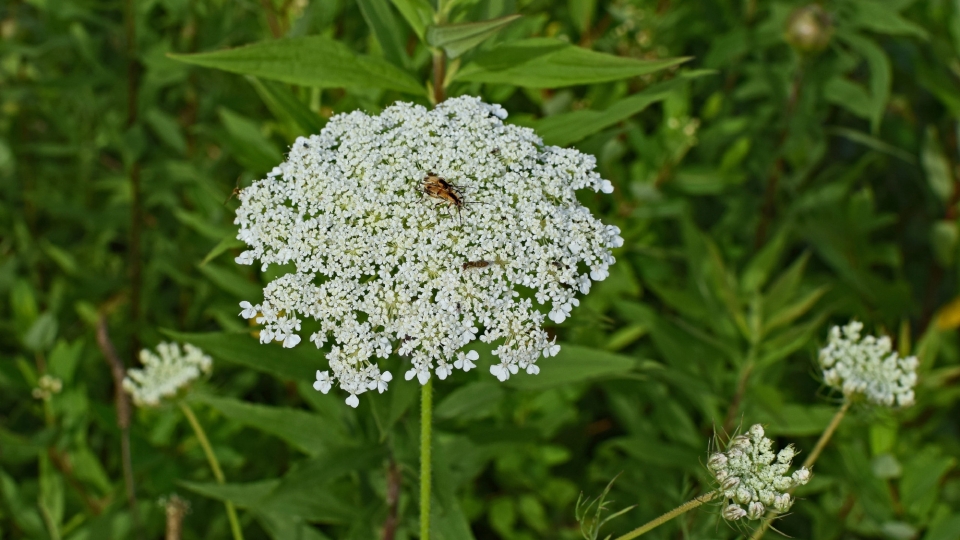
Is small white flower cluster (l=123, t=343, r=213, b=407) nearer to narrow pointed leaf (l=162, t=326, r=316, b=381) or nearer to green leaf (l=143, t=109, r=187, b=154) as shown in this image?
narrow pointed leaf (l=162, t=326, r=316, b=381)

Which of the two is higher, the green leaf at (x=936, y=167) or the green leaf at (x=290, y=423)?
the green leaf at (x=936, y=167)

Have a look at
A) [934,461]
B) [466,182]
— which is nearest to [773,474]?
[466,182]

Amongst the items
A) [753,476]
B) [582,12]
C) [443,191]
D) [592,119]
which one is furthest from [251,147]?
[753,476]

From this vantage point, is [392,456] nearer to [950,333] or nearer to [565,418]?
[565,418]

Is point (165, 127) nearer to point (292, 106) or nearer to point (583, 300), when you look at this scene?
point (292, 106)

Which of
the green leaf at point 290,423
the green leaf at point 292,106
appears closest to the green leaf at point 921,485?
the green leaf at point 290,423

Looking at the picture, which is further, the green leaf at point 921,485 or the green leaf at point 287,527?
the green leaf at point 921,485

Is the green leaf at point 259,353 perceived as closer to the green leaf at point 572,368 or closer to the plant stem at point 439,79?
the green leaf at point 572,368
